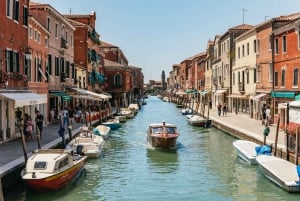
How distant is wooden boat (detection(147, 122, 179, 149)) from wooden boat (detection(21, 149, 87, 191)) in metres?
9.03

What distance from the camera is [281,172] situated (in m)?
16.5

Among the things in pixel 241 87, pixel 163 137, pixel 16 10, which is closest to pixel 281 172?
pixel 163 137

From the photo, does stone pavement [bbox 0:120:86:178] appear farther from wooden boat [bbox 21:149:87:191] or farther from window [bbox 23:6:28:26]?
window [bbox 23:6:28:26]

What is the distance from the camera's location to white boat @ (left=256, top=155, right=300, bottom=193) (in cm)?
1512

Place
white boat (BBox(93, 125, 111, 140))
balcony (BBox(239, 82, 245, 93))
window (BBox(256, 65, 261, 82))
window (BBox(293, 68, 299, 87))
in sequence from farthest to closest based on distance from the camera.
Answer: balcony (BBox(239, 82, 245, 93)), window (BBox(256, 65, 261, 82)), white boat (BBox(93, 125, 111, 140)), window (BBox(293, 68, 299, 87))

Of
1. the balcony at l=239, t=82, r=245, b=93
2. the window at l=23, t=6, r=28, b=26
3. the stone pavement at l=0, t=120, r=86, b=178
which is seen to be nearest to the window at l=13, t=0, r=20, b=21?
the window at l=23, t=6, r=28, b=26

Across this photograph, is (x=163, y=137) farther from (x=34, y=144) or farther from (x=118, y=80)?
(x=118, y=80)

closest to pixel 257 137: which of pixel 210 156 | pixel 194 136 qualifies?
pixel 210 156

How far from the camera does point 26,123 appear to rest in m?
23.1

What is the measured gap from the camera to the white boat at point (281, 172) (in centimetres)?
1512

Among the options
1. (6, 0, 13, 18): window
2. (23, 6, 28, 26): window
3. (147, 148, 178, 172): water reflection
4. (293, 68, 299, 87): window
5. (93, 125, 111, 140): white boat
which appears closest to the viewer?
(147, 148, 178, 172): water reflection

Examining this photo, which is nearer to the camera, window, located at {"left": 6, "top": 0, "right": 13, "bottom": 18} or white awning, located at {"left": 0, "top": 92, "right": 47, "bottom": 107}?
white awning, located at {"left": 0, "top": 92, "right": 47, "bottom": 107}

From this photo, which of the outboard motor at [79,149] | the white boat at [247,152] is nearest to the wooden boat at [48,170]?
the outboard motor at [79,149]

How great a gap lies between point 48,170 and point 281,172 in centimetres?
782
